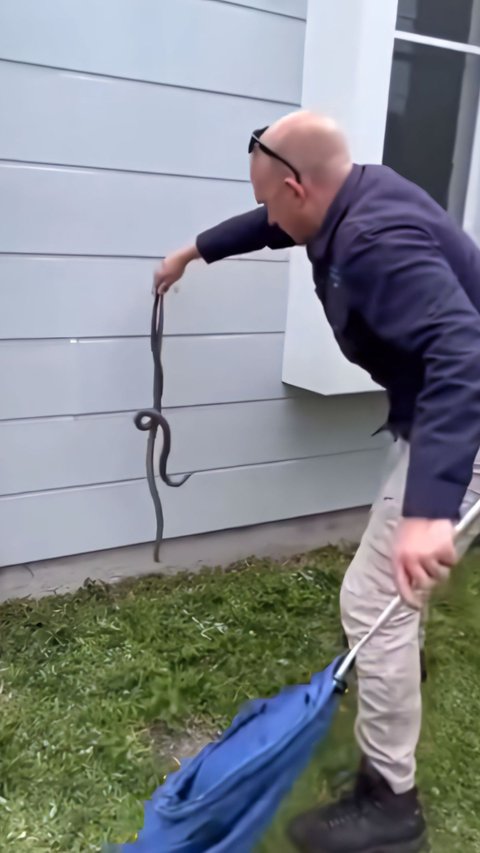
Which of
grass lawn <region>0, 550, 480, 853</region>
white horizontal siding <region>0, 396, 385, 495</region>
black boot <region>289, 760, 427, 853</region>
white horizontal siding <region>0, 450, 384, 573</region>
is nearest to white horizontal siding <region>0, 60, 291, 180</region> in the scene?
white horizontal siding <region>0, 396, 385, 495</region>

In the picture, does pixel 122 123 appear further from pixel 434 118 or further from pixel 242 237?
pixel 434 118

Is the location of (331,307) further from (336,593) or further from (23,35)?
(336,593)

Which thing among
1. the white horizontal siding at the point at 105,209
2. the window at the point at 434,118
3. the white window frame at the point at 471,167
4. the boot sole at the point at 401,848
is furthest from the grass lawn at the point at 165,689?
the window at the point at 434,118

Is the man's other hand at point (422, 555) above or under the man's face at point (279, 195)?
under

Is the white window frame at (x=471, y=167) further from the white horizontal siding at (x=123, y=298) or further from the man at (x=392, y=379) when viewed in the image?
the man at (x=392, y=379)

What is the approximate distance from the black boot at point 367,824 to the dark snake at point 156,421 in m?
1.16

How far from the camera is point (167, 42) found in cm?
252

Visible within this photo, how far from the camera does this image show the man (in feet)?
4.61

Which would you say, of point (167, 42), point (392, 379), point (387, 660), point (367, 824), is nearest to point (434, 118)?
point (167, 42)

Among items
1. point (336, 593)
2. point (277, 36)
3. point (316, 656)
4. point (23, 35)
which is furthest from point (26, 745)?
point (277, 36)

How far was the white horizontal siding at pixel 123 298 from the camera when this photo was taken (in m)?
2.49

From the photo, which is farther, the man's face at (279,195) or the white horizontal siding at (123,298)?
the white horizontal siding at (123,298)

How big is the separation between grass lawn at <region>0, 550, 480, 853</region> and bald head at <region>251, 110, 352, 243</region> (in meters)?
1.11

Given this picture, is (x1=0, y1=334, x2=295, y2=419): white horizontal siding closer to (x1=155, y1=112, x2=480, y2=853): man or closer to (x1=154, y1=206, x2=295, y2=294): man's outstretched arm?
(x1=154, y1=206, x2=295, y2=294): man's outstretched arm
